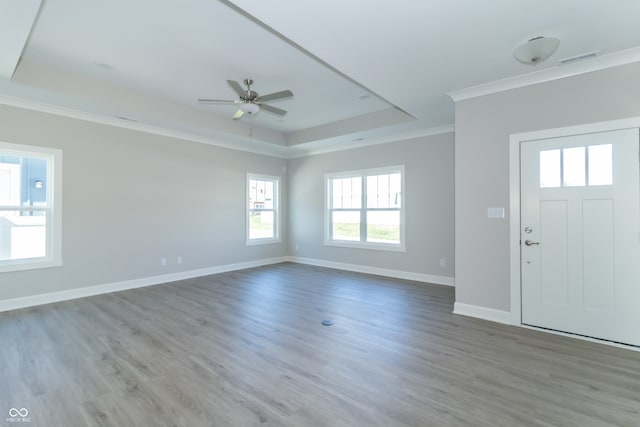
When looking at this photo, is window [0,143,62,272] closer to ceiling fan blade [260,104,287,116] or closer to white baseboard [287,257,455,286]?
ceiling fan blade [260,104,287,116]

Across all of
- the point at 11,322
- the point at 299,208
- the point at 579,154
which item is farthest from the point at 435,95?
the point at 11,322

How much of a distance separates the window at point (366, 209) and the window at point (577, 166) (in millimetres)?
2770

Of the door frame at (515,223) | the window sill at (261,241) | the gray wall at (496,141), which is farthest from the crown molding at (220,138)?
the window sill at (261,241)

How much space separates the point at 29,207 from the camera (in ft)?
13.8

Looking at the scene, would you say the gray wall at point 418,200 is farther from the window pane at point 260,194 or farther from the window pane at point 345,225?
the window pane at point 260,194

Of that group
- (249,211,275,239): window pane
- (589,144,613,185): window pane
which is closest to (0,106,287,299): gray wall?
(249,211,275,239): window pane

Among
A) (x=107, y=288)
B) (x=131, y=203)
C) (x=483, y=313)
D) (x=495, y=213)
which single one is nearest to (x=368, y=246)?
(x=483, y=313)

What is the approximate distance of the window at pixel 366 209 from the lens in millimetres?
6078

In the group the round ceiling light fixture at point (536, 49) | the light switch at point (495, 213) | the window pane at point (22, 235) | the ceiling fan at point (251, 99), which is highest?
the round ceiling light fixture at point (536, 49)

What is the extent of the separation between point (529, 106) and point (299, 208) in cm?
525

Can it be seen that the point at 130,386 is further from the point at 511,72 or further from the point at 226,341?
the point at 511,72

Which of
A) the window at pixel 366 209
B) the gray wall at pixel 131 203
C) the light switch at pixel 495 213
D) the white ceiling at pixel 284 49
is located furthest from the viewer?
the window at pixel 366 209

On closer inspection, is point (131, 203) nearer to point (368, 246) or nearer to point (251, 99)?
point (251, 99)

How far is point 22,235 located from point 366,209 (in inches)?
225
